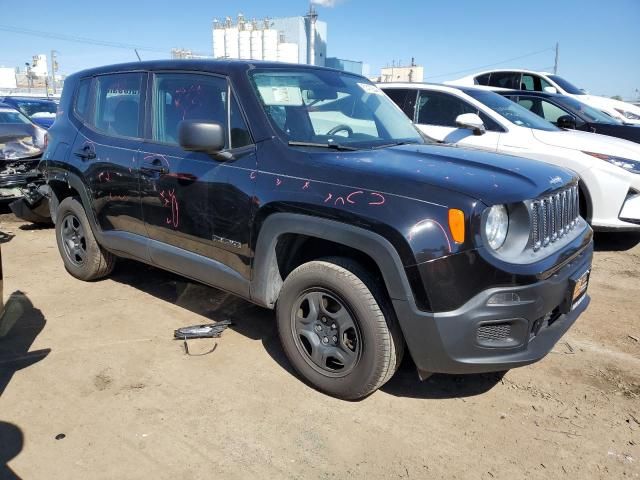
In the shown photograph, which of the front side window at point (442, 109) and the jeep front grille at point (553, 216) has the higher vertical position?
the front side window at point (442, 109)

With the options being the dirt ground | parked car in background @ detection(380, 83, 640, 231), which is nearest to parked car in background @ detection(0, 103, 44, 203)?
the dirt ground

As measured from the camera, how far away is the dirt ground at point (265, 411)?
2449 millimetres

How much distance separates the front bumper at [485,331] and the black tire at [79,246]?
3180mm

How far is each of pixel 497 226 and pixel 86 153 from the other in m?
3.42

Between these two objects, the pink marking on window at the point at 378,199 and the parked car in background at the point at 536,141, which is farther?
the parked car in background at the point at 536,141

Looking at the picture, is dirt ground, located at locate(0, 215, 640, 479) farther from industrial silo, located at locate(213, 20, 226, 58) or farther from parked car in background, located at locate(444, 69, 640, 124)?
industrial silo, located at locate(213, 20, 226, 58)

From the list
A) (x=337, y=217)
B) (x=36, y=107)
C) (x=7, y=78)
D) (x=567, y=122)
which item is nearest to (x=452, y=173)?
(x=337, y=217)

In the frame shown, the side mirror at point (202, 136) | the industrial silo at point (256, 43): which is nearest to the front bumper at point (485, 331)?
the side mirror at point (202, 136)

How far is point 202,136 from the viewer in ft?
9.87

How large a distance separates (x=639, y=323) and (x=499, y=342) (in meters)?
2.27

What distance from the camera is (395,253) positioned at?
248 centimetres

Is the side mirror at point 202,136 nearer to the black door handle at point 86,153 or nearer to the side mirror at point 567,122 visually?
the black door handle at point 86,153

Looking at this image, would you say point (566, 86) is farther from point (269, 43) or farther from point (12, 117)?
point (269, 43)

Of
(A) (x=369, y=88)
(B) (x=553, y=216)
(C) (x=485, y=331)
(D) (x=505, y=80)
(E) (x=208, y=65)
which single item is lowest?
(C) (x=485, y=331)
